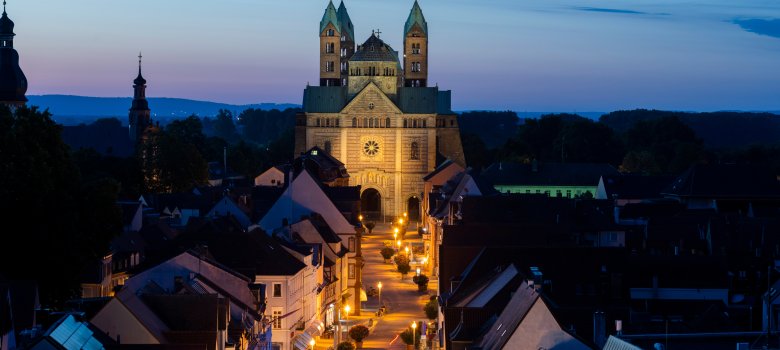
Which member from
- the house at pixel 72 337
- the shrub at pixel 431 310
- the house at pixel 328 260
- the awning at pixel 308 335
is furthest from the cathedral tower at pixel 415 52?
the house at pixel 72 337

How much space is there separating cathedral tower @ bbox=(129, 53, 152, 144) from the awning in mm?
85558

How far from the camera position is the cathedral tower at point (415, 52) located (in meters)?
169

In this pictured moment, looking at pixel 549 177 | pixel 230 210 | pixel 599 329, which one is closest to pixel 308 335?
pixel 599 329

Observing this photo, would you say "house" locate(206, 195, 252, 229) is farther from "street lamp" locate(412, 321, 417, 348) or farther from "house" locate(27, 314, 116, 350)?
"house" locate(27, 314, 116, 350)

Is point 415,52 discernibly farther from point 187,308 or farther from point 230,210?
point 187,308

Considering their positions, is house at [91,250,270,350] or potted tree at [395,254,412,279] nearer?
house at [91,250,270,350]

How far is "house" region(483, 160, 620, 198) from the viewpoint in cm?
14088

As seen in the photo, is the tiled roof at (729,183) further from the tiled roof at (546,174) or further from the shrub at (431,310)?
the shrub at (431,310)

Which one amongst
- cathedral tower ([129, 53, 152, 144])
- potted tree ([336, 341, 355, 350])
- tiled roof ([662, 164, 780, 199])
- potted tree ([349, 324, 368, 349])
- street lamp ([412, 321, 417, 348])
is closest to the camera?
potted tree ([336, 341, 355, 350])

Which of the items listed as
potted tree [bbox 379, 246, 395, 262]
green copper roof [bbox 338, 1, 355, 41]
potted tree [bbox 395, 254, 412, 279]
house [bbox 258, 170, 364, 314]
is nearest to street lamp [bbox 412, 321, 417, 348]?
house [bbox 258, 170, 364, 314]

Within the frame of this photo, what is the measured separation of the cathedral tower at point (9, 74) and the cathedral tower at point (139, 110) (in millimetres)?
52688

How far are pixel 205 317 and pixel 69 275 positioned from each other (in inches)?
434

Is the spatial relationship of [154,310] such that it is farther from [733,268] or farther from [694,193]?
[694,193]

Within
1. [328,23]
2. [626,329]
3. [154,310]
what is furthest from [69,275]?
[328,23]
